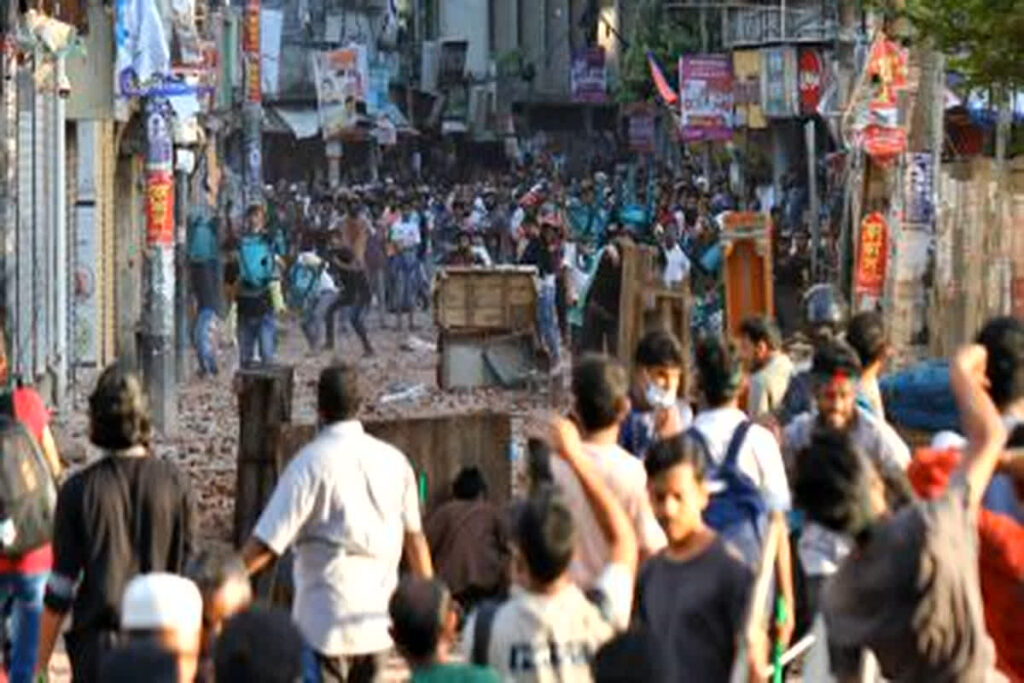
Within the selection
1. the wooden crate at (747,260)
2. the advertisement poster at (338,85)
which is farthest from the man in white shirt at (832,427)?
the advertisement poster at (338,85)

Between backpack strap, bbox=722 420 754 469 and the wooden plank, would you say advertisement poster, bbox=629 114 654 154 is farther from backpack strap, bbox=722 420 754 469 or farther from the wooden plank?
backpack strap, bbox=722 420 754 469

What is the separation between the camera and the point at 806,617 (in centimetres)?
1155

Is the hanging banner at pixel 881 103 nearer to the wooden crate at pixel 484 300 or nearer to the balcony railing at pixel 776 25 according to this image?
the wooden crate at pixel 484 300

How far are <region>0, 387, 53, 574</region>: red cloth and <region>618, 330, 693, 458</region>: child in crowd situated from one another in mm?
2047

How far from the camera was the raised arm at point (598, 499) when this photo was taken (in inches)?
372

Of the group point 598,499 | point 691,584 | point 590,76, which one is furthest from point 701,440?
point 590,76

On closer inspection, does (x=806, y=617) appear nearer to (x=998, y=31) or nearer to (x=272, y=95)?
(x=998, y=31)

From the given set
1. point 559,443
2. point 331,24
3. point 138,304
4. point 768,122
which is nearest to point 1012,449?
point 559,443

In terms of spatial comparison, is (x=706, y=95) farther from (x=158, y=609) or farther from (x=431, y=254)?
(x=158, y=609)

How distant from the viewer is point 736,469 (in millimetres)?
10648

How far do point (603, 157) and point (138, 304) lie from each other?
60572 millimetres

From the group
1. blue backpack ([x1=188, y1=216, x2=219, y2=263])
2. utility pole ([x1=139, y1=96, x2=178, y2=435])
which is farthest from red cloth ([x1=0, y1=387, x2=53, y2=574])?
blue backpack ([x1=188, y1=216, x2=219, y2=263])

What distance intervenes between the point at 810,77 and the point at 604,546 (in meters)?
45.6

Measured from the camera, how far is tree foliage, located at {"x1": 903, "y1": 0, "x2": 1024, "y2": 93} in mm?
24750
